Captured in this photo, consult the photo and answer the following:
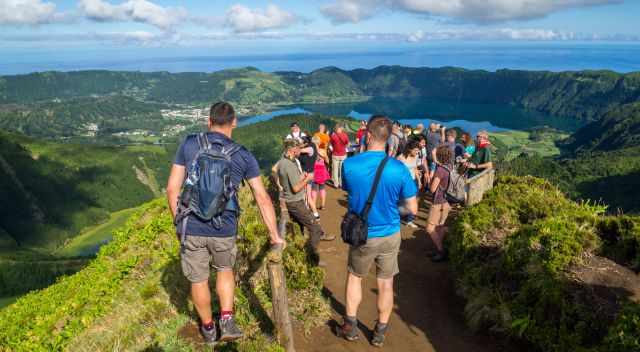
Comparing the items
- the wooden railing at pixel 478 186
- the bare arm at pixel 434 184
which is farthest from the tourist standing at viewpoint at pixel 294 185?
the wooden railing at pixel 478 186

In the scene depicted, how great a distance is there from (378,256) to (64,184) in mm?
156301

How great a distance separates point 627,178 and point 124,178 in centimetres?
15299

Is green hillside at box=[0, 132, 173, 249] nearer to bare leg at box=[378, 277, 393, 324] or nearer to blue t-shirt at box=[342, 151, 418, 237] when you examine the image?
bare leg at box=[378, 277, 393, 324]

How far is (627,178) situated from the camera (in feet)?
267

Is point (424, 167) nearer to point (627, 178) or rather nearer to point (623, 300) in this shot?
point (623, 300)

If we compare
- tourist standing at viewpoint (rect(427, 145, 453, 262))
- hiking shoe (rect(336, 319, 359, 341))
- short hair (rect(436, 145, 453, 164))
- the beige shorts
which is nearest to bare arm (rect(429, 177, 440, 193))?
tourist standing at viewpoint (rect(427, 145, 453, 262))

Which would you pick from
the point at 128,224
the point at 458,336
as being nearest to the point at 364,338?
the point at 458,336

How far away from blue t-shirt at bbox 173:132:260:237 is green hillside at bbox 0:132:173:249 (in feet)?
421

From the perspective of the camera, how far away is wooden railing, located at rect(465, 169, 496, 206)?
8609 millimetres

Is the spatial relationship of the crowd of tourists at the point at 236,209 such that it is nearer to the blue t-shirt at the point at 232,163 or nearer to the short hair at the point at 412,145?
the blue t-shirt at the point at 232,163

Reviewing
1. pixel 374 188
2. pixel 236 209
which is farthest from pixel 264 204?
pixel 374 188

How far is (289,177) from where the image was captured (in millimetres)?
6723

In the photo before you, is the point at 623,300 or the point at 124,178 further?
the point at 124,178

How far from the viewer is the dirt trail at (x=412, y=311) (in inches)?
198
